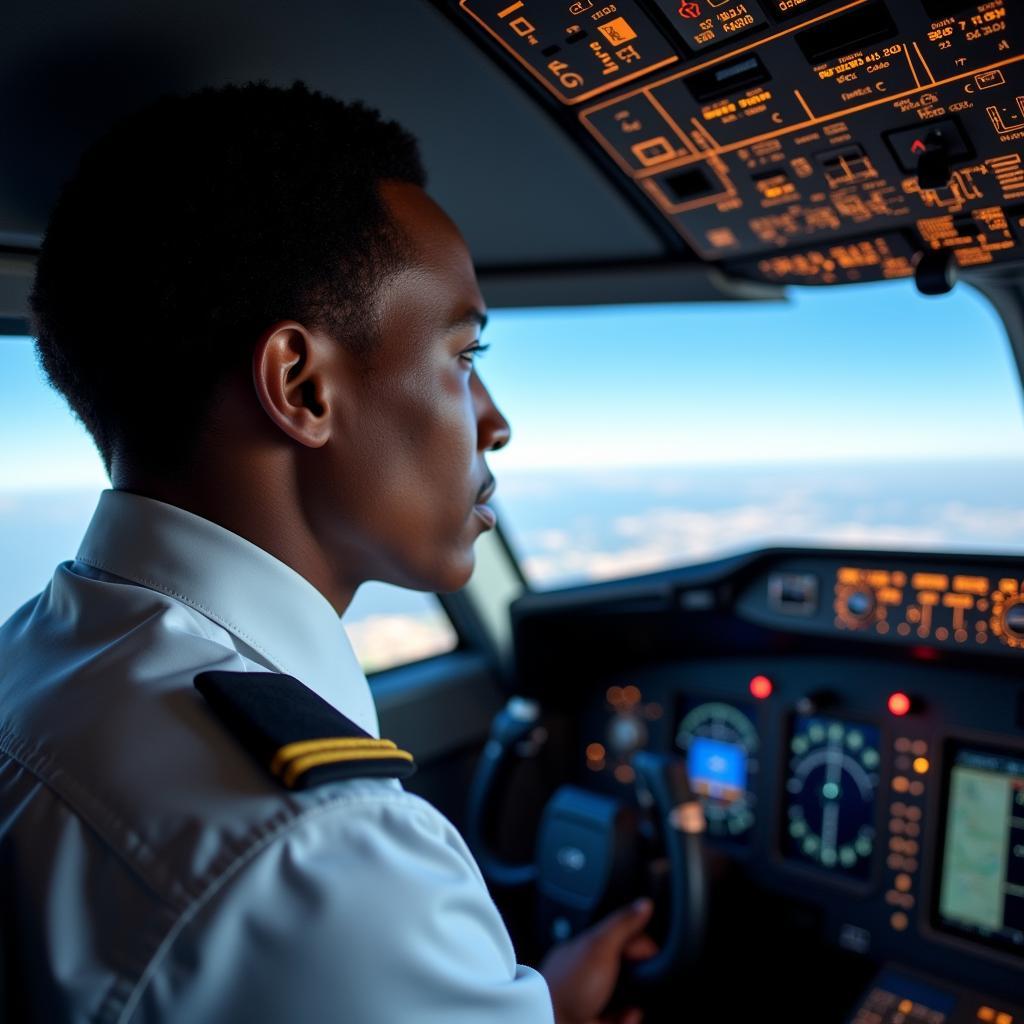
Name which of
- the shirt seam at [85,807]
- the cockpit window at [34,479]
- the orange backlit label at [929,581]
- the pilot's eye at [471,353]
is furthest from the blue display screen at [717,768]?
the shirt seam at [85,807]

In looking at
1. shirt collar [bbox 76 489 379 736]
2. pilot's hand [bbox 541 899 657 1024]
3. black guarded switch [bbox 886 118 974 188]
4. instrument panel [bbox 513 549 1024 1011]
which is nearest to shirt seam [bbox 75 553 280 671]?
shirt collar [bbox 76 489 379 736]

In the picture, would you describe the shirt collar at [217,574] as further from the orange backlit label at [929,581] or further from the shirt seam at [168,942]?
the orange backlit label at [929,581]

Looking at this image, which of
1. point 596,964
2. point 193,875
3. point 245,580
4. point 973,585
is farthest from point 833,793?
point 193,875

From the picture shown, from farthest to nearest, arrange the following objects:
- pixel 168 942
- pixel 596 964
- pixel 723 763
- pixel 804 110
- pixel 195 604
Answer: pixel 723 763
pixel 596 964
pixel 804 110
pixel 195 604
pixel 168 942

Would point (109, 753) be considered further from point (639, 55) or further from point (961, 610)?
point (961, 610)

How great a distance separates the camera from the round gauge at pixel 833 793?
1.88 m

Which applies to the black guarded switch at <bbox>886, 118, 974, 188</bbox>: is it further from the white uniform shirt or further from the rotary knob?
the white uniform shirt

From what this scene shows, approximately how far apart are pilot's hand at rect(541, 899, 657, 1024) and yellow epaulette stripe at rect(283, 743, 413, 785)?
87 centimetres

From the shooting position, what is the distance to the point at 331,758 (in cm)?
72

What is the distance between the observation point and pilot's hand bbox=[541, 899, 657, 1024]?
148 cm

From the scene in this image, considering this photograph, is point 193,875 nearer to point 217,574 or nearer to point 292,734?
point 292,734

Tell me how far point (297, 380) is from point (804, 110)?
74cm

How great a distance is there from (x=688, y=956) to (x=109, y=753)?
1284mm

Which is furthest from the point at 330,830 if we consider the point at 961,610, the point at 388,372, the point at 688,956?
the point at 961,610
